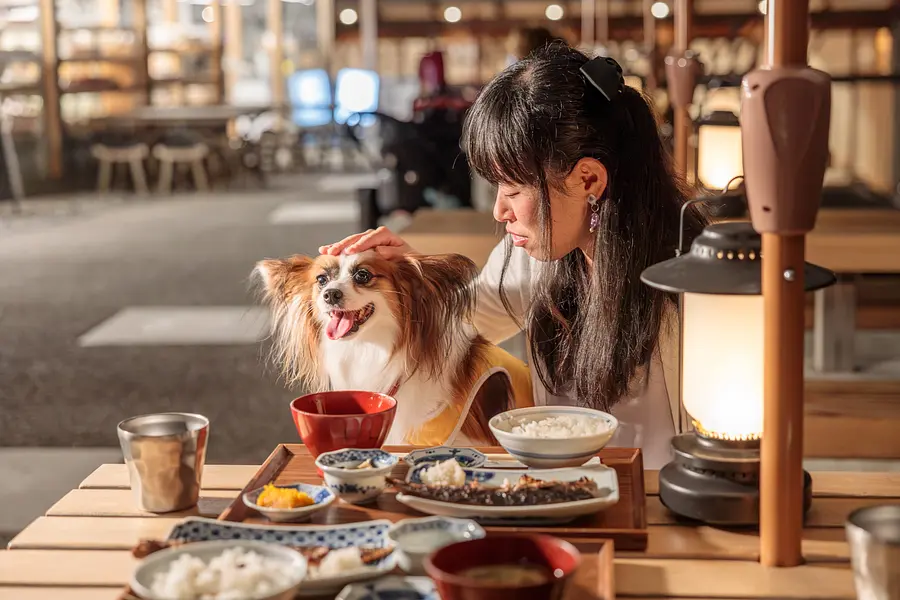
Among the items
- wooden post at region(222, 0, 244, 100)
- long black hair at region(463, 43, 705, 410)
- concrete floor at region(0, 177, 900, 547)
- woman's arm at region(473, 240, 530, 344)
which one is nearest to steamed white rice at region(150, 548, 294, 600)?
long black hair at region(463, 43, 705, 410)

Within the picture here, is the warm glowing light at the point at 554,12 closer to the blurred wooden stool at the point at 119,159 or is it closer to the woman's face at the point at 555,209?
the blurred wooden stool at the point at 119,159

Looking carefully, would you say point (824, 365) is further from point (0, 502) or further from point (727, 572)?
point (727, 572)

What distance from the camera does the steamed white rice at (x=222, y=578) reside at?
1056 millimetres

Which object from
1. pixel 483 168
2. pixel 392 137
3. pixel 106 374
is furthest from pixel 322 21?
pixel 483 168

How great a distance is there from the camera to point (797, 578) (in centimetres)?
121

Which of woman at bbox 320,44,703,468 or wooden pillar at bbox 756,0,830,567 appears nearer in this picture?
wooden pillar at bbox 756,0,830,567

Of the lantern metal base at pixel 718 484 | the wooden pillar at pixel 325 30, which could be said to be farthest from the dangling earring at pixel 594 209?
the wooden pillar at pixel 325 30

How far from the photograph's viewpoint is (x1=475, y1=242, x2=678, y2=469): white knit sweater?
2.12m

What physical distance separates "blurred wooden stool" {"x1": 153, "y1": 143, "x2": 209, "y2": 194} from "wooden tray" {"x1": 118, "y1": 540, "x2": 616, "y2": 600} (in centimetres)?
1390

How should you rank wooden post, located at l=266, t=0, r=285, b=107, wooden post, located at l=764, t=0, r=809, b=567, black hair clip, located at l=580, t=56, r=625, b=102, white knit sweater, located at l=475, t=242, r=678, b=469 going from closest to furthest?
1. wooden post, located at l=764, t=0, r=809, b=567
2. black hair clip, located at l=580, t=56, r=625, b=102
3. white knit sweater, located at l=475, t=242, r=678, b=469
4. wooden post, located at l=266, t=0, r=285, b=107

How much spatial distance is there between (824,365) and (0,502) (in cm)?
340

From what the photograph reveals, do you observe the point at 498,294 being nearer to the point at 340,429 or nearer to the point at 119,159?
the point at 340,429

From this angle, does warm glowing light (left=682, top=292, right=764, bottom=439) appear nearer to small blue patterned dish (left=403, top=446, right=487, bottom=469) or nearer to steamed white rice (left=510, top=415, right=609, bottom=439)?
steamed white rice (left=510, top=415, right=609, bottom=439)

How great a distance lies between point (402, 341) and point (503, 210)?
34 centimetres
